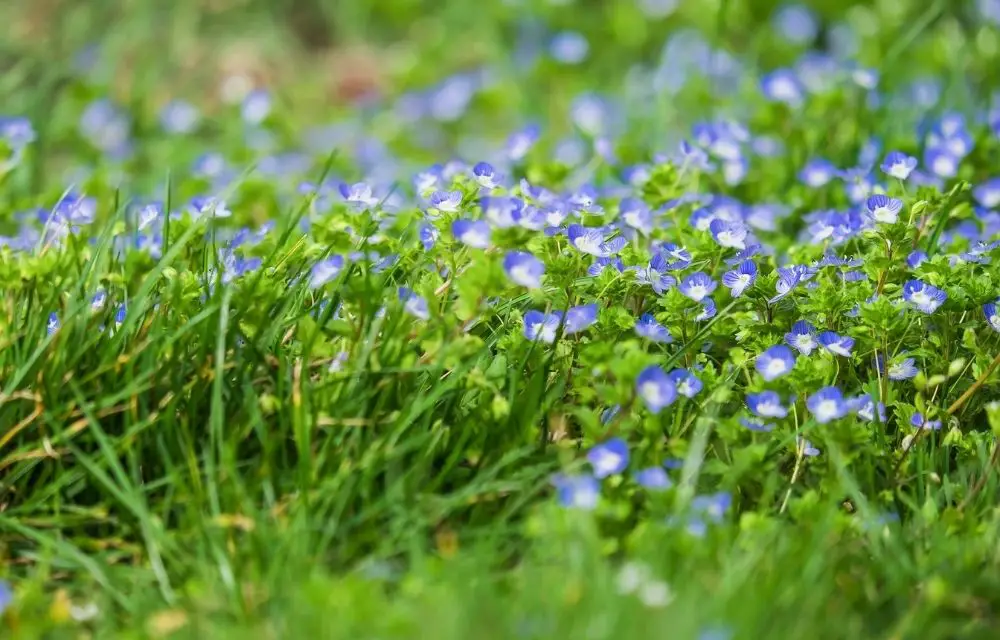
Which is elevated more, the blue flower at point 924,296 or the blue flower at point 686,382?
the blue flower at point 924,296

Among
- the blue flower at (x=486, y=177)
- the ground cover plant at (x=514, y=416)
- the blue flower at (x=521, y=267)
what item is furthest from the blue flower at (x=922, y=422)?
the blue flower at (x=486, y=177)

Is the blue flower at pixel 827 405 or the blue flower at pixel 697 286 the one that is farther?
the blue flower at pixel 697 286

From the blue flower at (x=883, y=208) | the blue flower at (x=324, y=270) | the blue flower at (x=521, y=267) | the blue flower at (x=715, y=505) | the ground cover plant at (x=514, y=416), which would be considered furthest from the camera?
the blue flower at (x=883, y=208)

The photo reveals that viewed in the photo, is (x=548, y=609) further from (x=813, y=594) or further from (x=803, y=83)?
(x=803, y=83)

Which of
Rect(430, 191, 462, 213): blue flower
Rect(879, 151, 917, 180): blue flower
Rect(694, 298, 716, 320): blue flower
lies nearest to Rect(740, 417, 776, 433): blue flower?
Rect(694, 298, 716, 320): blue flower

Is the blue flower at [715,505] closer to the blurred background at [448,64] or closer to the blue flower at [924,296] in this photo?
the blue flower at [924,296]

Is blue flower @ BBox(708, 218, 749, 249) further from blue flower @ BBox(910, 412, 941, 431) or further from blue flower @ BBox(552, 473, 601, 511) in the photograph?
blue flower @ BBox(552, 473, 601, 511)

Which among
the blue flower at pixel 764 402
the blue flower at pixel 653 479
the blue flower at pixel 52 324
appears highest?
the blue flower at pixel 764 402
